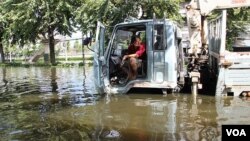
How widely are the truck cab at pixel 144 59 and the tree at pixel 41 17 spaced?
68.0ft

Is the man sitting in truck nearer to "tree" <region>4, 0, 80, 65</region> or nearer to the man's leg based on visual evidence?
the man's leg

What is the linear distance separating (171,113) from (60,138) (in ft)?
10.4

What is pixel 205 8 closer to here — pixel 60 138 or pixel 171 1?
pixel 60 138

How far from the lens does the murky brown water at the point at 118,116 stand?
7801 mm

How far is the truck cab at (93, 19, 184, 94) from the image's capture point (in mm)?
12500

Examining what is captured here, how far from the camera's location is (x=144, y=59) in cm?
1283

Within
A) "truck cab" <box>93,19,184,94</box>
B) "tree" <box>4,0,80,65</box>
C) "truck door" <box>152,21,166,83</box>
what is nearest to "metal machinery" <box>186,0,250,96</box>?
"truck cab" <box>93,19,184,94</box>

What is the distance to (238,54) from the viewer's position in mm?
11820

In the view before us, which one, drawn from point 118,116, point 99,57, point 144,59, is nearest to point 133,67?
point 144,59

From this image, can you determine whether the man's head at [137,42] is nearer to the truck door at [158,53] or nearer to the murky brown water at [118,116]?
the truck door at [158,53]

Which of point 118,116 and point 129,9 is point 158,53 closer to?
point 118,116

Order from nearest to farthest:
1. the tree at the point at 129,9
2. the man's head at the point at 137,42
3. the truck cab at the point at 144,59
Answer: the truck cab at the point at 144,59 < the man's head at the point at 137,42 < the tree at the point at 129,9

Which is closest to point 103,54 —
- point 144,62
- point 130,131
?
point 144,62

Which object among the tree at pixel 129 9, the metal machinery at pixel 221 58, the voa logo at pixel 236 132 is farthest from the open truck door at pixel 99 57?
the tree at pixel 129 9
